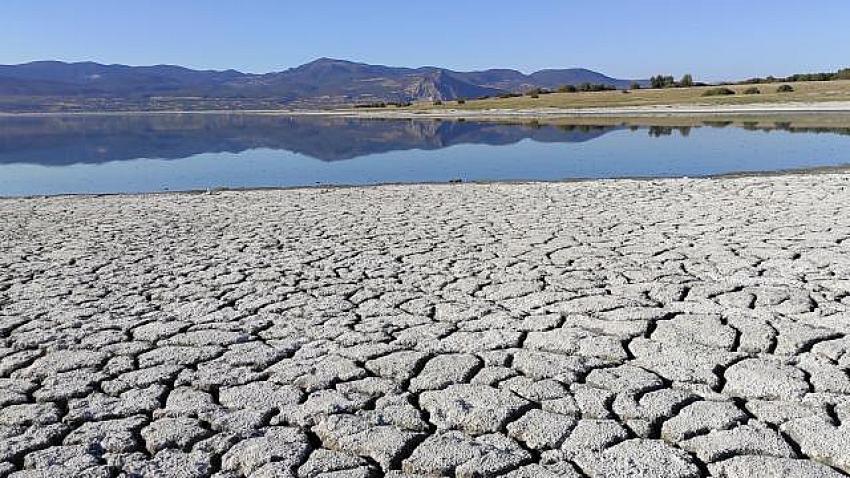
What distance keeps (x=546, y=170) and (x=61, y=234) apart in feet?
27.0

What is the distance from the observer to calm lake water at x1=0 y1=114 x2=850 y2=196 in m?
12.8

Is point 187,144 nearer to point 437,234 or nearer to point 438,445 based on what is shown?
point 437,234

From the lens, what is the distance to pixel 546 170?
13086 mm

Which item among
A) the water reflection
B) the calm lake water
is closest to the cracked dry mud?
the calm lake water

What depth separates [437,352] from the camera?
3.47 m

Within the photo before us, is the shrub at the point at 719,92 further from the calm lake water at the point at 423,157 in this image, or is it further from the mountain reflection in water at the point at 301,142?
the mountain reflection in water at the point at 301,142

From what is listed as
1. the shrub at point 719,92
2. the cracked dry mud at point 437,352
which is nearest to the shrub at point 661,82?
the shrub at point 719,92

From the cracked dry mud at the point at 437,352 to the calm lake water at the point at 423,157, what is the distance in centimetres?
641

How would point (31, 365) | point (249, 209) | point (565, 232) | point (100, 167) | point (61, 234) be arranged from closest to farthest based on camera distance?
A: point (31, 365)
point (565, 232)
point (61, 234)
point (249, 209)
point (100, 167)

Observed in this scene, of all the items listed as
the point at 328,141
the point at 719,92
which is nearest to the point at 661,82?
the point at 719,92

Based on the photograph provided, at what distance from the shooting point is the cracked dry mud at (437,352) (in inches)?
99.7

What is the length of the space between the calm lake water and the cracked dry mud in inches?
252

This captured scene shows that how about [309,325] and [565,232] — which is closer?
[309,325]

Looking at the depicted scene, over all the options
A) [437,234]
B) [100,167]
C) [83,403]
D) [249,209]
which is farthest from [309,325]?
[100,167]
